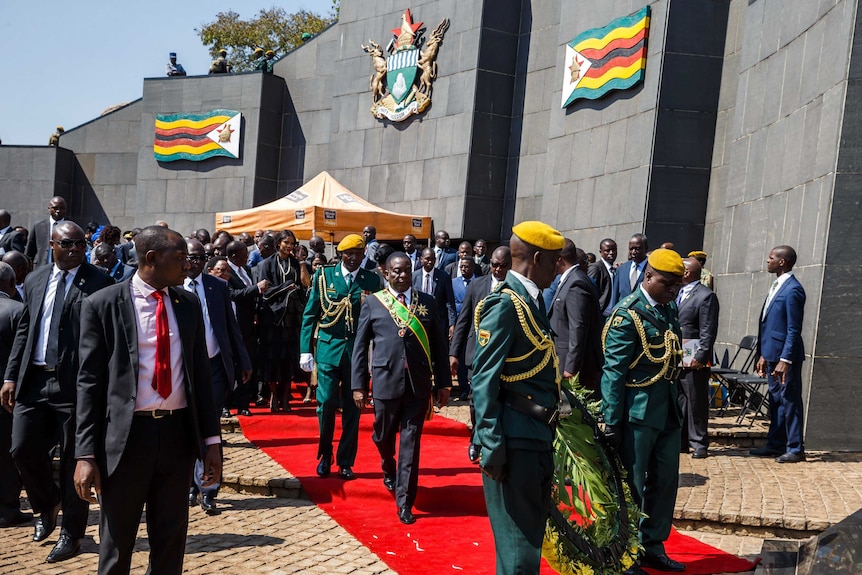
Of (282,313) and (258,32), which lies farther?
(258,32)

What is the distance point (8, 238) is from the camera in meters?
12.5

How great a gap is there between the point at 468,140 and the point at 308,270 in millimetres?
9247

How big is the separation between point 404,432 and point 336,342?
55.4 inches

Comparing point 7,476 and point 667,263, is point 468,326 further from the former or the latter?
point 7,476

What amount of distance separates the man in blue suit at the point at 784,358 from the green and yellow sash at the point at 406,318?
4.12 metres

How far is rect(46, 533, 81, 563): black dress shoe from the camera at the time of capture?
5.75 meters

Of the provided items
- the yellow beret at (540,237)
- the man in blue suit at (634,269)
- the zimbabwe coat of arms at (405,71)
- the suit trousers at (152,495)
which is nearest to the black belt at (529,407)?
the yellow beret at (540,237)

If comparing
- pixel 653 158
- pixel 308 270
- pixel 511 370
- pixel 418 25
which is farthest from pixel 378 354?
pixel 418 25

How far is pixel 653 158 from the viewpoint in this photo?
1495cm

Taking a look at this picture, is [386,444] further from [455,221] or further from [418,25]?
[418,25]

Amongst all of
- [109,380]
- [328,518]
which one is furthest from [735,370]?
[109,380]

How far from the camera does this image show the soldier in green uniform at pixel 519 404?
427 cm

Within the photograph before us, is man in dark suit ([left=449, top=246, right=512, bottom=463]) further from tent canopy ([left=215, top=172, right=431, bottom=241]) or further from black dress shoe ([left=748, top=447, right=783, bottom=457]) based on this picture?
tent canopy ([left=215, top=172, right=431, bottom=241])

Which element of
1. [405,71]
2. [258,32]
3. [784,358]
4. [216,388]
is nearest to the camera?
[216,388]
